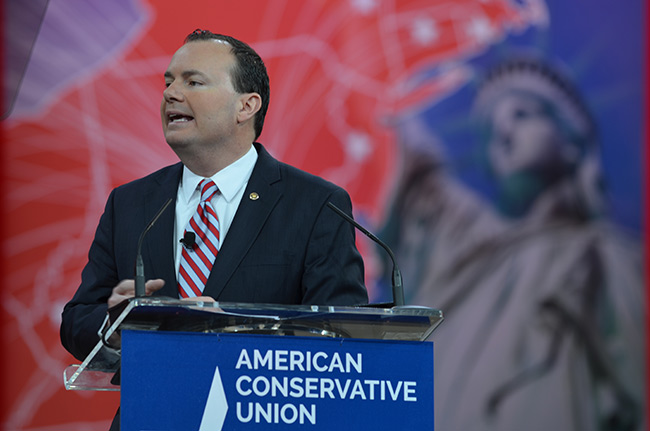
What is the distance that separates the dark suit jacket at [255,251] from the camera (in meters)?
1.84

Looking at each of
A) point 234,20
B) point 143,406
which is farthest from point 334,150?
point 143,406

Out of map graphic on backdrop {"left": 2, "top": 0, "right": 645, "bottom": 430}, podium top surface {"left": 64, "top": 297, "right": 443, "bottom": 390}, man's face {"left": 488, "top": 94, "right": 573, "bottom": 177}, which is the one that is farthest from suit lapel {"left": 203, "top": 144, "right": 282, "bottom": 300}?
man's face {"left": 488, "top": 94, "right": 573, "bottom": 177}

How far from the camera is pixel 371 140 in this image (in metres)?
3.66

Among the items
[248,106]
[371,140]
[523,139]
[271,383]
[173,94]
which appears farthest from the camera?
[523,139]

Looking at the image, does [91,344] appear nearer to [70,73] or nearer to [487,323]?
[70,73]

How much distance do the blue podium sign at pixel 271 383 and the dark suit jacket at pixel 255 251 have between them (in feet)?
1.69

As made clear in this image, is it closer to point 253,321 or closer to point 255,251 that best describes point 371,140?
point 255,251

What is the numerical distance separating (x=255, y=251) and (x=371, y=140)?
1.87 metres

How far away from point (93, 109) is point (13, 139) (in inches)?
A: 14.1

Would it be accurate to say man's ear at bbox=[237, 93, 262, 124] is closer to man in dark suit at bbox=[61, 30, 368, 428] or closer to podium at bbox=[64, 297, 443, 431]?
man in dark suit at bbox=[61, 30, 368, 428]

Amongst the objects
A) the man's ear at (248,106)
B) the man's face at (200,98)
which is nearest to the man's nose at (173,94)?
the man's face at (200,98)

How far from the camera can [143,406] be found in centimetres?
124

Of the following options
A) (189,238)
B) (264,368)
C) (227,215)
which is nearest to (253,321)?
(264,368)

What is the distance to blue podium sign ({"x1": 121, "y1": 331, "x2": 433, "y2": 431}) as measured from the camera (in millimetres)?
1244
